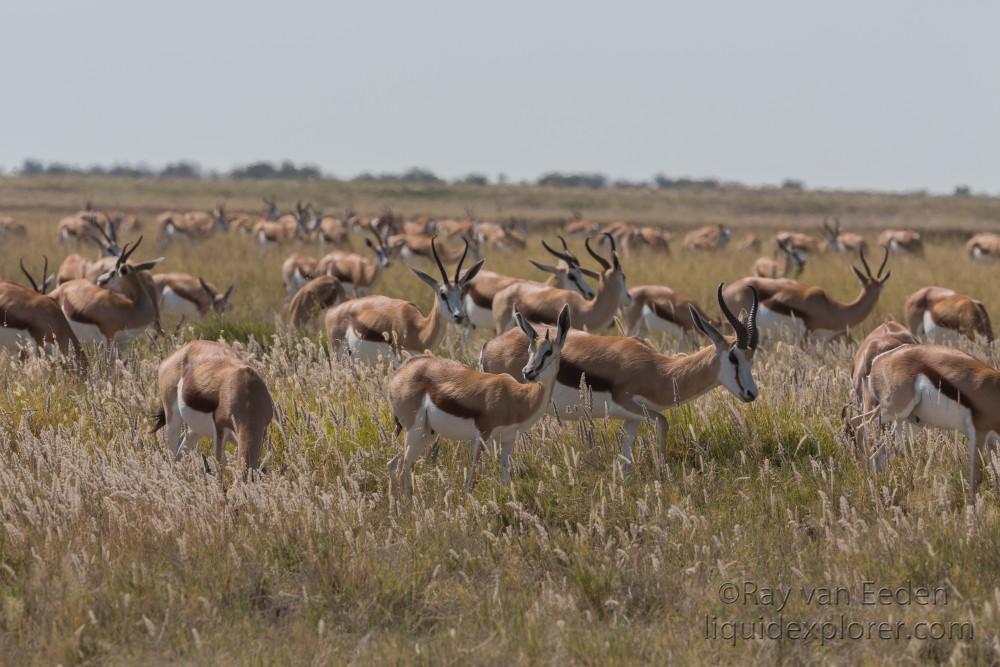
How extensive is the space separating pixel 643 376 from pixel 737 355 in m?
0.61

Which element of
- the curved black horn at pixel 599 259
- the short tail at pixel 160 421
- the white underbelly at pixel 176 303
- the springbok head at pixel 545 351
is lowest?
the white underbelly at pixel 176 303

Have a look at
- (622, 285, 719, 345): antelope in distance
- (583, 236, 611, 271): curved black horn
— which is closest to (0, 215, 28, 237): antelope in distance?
(622, 285, 719, 345): antelope in distance

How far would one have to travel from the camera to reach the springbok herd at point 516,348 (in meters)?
6.45

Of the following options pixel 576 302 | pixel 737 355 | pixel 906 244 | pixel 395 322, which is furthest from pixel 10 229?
pixel 737 355

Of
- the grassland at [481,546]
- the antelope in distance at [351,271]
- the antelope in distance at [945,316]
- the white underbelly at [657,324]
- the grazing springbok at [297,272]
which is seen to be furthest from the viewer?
the grazing springbok at [297,272]

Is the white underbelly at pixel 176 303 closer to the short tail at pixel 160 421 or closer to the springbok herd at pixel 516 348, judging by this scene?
the springbok herd at pixel 516 348

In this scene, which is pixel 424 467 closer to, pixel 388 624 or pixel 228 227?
pixel 388 624

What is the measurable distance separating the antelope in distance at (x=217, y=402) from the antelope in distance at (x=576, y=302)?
5463 mm

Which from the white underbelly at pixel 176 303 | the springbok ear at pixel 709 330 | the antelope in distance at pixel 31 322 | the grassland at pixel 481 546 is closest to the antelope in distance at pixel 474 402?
the grassland at pixel 481 546

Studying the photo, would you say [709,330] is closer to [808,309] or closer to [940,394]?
[940,394]

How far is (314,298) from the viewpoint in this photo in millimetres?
13766

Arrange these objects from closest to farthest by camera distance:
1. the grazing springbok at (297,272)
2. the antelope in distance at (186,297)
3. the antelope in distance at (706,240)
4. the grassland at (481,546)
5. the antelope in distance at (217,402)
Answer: the grassland at (481,546)
the antelope in distance at (217,402)
the antelope in distance at (186,297)
the grazing springbok at (297,272)
the antelope in distance at (706,240)

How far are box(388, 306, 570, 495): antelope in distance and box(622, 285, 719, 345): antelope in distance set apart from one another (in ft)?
23.6

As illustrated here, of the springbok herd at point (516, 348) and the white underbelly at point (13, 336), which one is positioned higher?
the springbok herd at point (516, 348)
